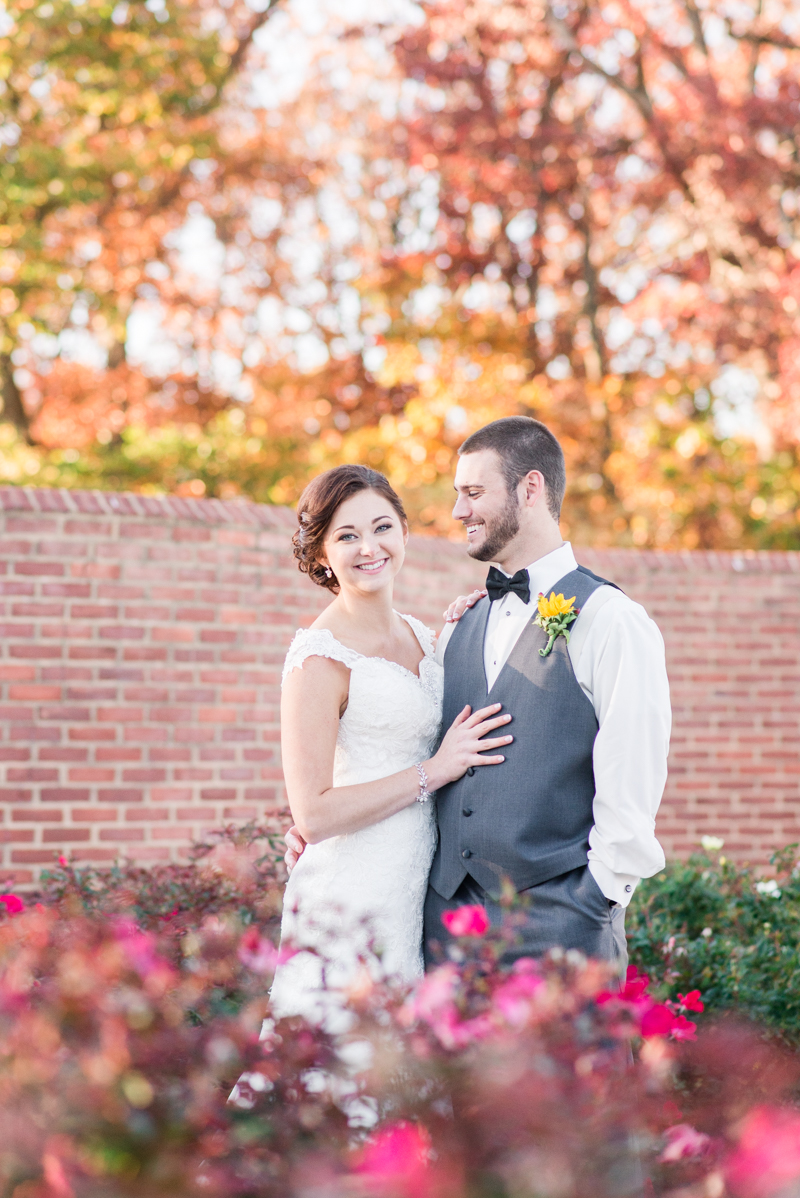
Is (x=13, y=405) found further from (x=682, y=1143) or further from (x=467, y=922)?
(x=682, y=1143)

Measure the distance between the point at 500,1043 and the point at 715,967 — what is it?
2.75m

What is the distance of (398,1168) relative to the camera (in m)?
1.13

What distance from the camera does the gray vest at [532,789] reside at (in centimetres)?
248

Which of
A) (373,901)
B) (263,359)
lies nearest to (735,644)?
(373,901)

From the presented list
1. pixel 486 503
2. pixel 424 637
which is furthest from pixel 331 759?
pixel 486 503

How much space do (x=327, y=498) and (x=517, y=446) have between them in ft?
1.68

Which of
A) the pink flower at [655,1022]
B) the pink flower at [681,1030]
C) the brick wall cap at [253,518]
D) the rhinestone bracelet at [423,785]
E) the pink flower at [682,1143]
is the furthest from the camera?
the brick wall cap at [253,518]

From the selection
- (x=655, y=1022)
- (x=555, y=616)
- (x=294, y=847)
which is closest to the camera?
(x=655, y=1022)

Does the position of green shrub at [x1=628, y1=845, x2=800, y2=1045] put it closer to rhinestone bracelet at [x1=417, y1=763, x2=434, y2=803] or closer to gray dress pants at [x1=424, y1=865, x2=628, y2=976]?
gray dress pants at [x1=424, y1=865, x2=628, y2=976]

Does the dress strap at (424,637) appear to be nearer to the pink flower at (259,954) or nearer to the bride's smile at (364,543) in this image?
the bride's smile at (364,543)

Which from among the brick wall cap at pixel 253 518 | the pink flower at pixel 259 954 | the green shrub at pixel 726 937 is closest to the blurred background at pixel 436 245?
the brick wall cap at pixel 253 518

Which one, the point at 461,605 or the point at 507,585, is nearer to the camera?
the point at 507,585

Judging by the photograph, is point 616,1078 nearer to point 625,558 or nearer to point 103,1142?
point 103,1142

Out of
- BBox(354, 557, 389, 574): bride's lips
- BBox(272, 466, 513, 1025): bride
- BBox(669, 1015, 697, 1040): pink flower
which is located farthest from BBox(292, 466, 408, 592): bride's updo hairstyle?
BBox(669, 1015, 697, 1040): pink flower
